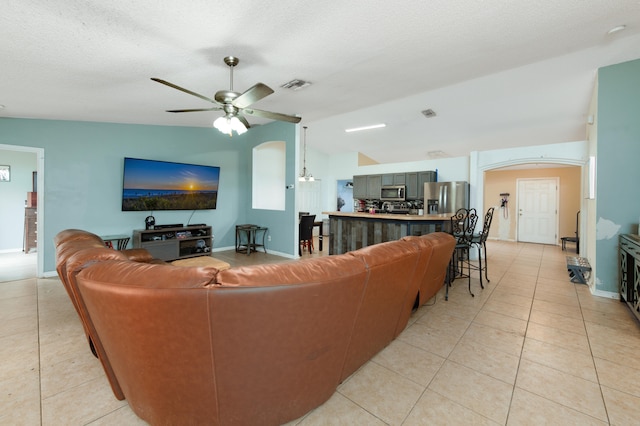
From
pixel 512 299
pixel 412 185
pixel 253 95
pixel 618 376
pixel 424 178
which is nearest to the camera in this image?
pixel 618 376

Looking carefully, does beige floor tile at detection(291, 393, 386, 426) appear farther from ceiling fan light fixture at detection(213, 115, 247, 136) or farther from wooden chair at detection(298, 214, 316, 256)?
wooden chair at detection(298, 214, 316, 256)

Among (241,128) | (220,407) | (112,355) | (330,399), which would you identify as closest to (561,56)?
(241,128)

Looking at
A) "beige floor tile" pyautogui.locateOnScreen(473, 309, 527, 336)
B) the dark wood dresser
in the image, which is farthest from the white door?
the dark wood dresser

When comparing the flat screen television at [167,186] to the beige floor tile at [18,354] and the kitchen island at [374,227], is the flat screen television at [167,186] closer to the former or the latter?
the kitchen island at [374,227]

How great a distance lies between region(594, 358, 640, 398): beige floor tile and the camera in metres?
1.70

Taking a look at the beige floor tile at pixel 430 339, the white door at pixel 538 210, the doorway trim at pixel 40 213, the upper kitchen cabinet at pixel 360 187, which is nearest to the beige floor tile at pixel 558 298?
the beige floor tile at pixel 430 339

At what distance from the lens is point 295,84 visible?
358cm

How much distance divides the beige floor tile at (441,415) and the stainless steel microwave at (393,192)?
6.07 meters

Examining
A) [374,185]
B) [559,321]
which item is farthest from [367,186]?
[559,321]

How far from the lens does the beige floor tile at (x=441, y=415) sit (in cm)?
143

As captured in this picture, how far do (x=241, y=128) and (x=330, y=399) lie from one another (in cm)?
267

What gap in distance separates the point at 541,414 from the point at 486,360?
0.51 meters

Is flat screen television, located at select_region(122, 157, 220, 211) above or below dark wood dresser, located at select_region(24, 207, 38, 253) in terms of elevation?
above

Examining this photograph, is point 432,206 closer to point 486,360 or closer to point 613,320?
point 613,320
